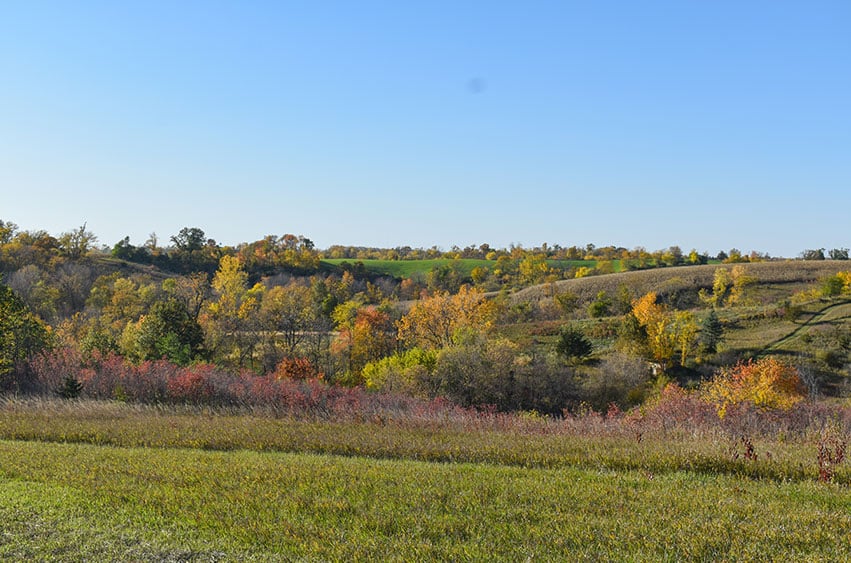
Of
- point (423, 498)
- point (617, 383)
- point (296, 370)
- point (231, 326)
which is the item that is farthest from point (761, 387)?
point (231, 326)

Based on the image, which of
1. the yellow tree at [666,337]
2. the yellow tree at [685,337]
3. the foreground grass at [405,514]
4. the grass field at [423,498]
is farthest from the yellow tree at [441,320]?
the foreground grass at [405,514]

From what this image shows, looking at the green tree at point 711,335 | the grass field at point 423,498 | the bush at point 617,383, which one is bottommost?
the bush at point 617,383

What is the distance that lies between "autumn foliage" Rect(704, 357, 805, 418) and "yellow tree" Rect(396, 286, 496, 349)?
26.8 metres

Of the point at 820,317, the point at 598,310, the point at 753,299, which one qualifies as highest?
the point at 753,299

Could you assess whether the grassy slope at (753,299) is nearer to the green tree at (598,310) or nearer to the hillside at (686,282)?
the hillside at (686,282)

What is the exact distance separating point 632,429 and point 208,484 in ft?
37.0

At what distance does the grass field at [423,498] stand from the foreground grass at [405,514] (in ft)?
0.11

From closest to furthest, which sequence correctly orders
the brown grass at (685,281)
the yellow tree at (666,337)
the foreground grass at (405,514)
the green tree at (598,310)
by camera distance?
the foreground grass at (405,514) < the yellow tree at (666,337) < the green tree at (598,310) < the brown grass at (685,281)

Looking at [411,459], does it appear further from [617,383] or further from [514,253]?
[514,253]

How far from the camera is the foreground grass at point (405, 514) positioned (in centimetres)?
761

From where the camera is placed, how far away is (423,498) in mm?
9844

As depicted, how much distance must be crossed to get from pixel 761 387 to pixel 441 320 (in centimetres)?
3462

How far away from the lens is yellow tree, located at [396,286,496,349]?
63.5 metres

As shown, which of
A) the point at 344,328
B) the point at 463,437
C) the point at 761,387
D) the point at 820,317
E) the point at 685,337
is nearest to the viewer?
the point at 463,437
